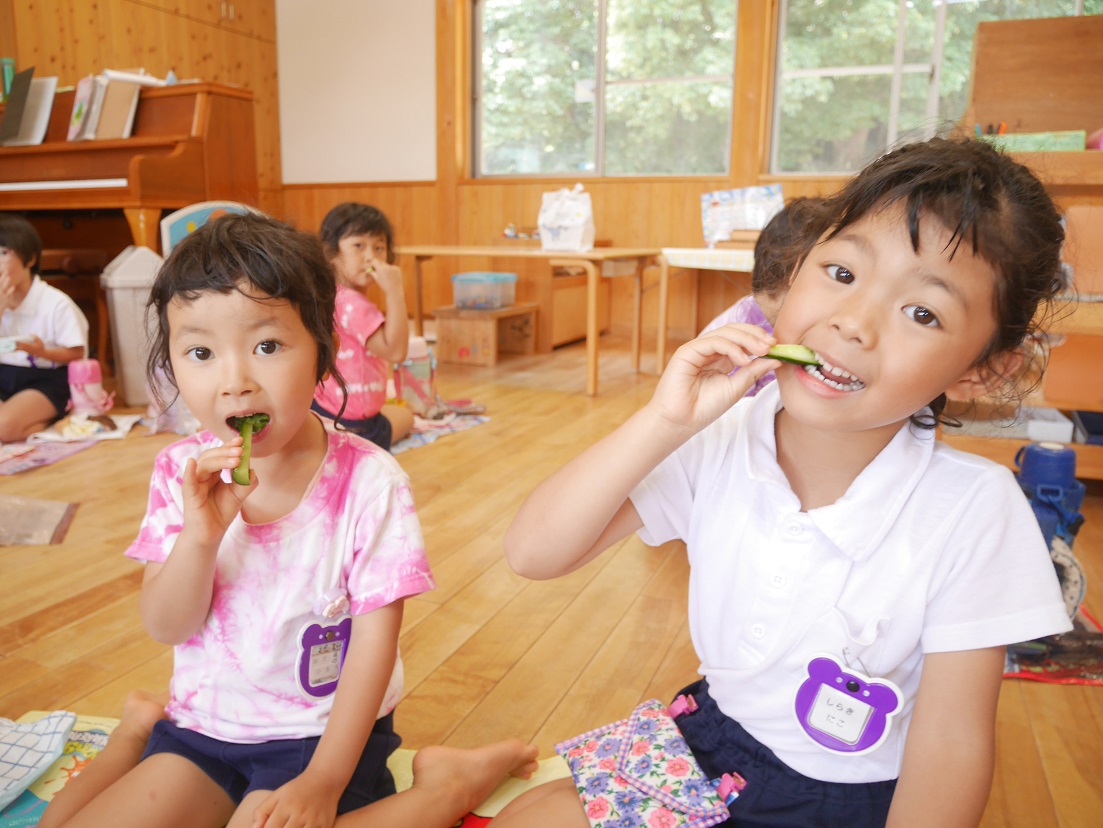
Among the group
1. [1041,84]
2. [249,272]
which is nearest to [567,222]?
[1041,84]

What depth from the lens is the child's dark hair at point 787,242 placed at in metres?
0.84

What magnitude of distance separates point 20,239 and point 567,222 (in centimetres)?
214

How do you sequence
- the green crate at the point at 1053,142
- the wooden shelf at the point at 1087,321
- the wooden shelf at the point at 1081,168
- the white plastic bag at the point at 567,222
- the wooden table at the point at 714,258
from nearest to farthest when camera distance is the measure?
1. the wooden shelf at the point at 1087,321
2. the wooden shelf at the point at 1081,168
3. the green crate at the point at 1053,142
4. the wooden table at the point at 714,258
5. the white plastic bag at the point at 567,222

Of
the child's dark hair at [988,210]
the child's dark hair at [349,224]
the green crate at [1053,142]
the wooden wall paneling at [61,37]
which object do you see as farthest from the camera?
the wooden wall paneling at [61,37]

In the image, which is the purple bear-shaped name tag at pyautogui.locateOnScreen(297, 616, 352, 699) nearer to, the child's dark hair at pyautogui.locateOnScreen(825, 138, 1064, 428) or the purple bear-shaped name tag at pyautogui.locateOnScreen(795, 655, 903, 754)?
the purple bear-shaped name tag at pyautogui.locateOnScreen(795, 655, 903, 754)

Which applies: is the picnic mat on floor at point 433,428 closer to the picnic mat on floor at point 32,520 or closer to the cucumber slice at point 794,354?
the picnic mat on floor at point 32,520

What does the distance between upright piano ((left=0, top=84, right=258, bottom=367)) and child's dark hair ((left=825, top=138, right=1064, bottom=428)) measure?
3260 mm

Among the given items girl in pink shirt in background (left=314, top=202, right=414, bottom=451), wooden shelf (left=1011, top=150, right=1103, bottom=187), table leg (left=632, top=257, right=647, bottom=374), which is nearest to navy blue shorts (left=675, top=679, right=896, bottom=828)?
girl in pink shirt in background (left=314, top=202, right=414, bottom=451)

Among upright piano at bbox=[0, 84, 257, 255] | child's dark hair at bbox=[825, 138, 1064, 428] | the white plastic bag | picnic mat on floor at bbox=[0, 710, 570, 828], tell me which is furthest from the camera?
the white plastic bag

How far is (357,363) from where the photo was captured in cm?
245

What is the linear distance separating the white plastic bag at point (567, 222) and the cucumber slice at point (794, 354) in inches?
125

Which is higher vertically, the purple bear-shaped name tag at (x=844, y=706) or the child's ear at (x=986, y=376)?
the child's ear at (x=986, y=376)

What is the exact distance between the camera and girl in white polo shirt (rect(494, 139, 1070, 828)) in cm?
68

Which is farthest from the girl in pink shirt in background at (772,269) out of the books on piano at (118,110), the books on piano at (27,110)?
the books on piano at (27,110)
